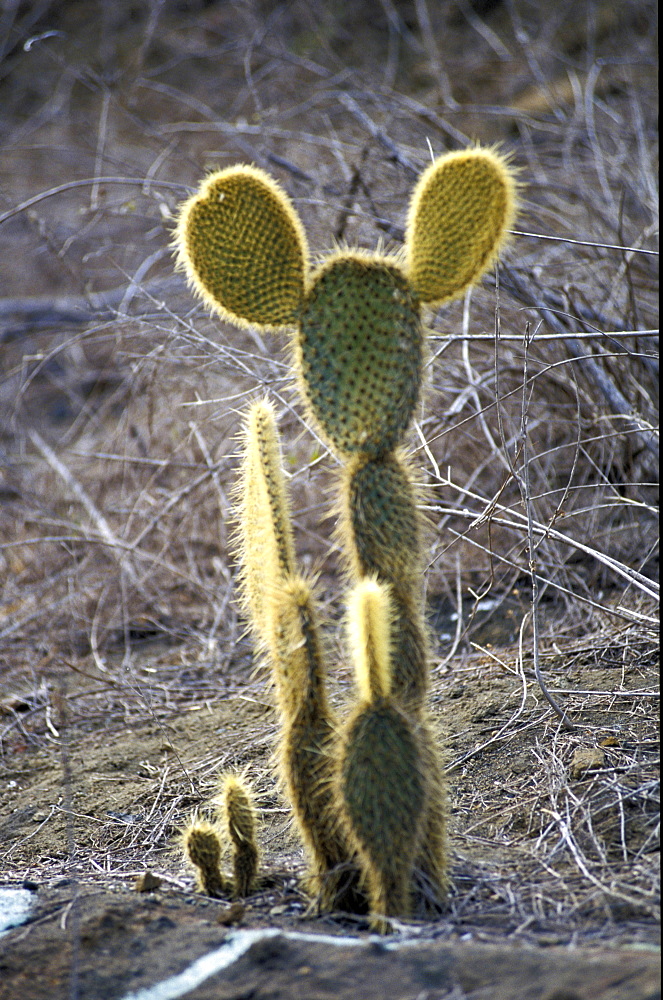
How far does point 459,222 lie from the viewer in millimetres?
2146

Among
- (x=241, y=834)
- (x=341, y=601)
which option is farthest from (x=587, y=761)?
(x=341, y=601)

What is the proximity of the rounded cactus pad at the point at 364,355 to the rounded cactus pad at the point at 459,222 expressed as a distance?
0.07m

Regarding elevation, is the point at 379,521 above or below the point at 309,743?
above

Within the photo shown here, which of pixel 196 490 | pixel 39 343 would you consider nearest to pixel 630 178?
pixel 196 490

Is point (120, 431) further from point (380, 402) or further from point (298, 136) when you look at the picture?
point (380, 402)

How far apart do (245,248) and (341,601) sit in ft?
7.46

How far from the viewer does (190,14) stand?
10.3 m

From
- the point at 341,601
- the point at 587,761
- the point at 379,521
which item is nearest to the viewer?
the point at 379,521

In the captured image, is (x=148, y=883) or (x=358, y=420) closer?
(x=358, y=420)

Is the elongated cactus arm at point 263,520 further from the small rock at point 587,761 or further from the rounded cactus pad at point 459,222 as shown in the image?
the small rock at point 587,761

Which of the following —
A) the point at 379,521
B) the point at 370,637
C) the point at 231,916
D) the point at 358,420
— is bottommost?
the point at 231,916

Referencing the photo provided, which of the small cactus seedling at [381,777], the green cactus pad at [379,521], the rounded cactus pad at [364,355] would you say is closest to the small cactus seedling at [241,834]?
the small cactus seedling at [381,777]

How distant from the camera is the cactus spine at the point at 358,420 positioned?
201 centimetres

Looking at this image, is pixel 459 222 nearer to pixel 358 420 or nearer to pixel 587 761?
pixel 358 420
